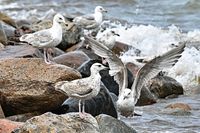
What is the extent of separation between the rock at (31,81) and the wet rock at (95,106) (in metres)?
0.29

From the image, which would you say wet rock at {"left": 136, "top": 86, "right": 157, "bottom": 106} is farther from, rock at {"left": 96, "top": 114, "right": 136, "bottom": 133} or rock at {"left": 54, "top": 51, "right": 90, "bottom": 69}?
rock at {"left": 96, "top": 114, "right": 136, "bottom": 133}

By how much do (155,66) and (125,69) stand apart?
0.41 meters

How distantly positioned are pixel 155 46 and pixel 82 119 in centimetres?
1106

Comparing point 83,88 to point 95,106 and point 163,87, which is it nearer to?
point 95,106

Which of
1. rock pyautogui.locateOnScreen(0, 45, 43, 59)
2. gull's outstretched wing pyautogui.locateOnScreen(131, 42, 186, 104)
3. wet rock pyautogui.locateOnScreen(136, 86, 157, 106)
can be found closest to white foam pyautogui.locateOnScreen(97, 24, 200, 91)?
wet rock pyautogui.locateOnScreen(136, 86, 157, 106)

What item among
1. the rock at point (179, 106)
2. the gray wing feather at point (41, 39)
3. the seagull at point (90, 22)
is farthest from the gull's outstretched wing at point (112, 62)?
the seagull at point (90, 22)

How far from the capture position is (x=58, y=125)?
252 inches

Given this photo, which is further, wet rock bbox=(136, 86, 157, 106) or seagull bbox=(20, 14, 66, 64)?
wet rock bbox=(136, 86, 157, 106)

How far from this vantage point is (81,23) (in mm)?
14750

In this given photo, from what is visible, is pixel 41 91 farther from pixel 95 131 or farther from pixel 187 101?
pixel 187 101

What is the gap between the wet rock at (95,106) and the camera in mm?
8539

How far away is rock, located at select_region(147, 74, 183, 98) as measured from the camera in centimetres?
1204

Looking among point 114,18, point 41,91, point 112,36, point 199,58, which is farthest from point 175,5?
point 41,91

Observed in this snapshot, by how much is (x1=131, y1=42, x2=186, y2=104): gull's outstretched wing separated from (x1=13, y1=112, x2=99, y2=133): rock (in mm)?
2032
